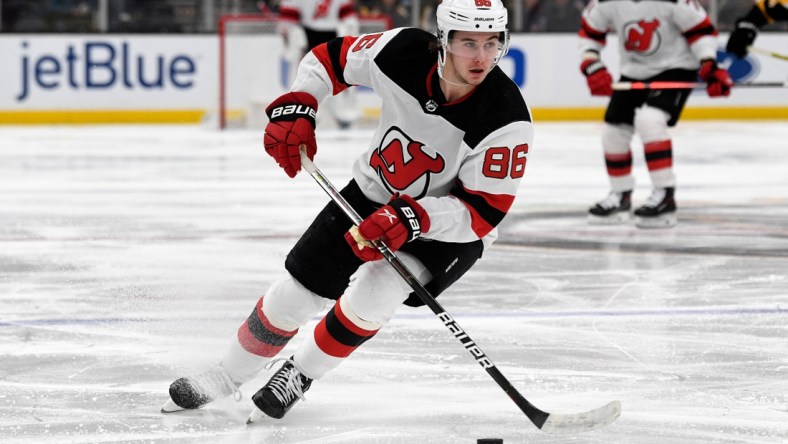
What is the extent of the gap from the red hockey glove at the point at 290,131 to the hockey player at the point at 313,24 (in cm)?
720

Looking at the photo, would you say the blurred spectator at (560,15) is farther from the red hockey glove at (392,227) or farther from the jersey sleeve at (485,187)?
the red hockey glove at (392,227)

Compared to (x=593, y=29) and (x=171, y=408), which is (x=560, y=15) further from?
(x=171, y=408)

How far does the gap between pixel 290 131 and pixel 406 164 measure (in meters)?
0.24

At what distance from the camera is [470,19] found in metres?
2.57

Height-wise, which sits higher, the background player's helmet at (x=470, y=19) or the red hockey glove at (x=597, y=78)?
the background player's helmet at (x=470, y=19)

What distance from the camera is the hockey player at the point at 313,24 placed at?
9.95 meters

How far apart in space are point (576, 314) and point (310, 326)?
2.48ft

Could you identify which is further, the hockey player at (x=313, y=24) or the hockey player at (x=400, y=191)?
the hockey player at (x=313, y=24)

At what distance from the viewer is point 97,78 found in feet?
34.2

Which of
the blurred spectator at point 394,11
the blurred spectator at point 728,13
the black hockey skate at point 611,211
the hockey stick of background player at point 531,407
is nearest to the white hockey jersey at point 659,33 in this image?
the black hockey skate at point 611,211

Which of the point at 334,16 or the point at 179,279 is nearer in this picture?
the point at 179,279

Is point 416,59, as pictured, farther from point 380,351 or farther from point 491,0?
point 380,351

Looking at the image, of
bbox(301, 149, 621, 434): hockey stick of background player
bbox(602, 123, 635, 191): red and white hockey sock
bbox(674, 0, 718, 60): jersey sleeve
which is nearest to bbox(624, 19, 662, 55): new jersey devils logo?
bbox(674, 0, 718, 60): jersey sleeve

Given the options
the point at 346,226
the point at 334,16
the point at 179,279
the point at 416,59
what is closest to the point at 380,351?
the point at 346,226
